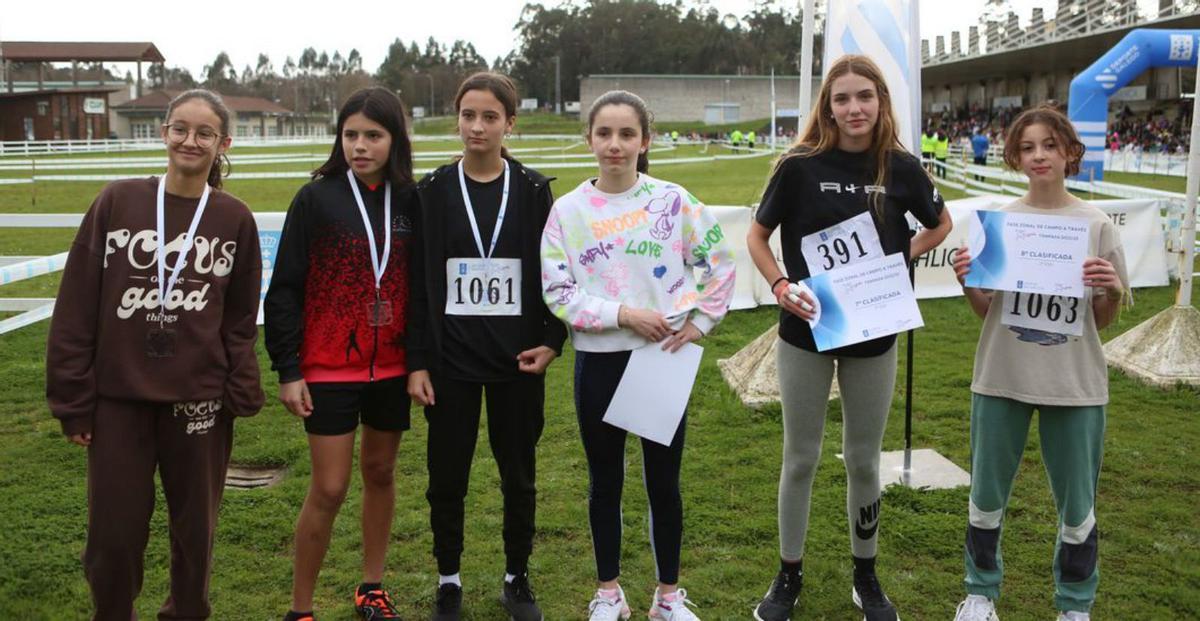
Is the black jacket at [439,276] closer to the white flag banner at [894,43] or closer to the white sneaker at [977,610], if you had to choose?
the white sneaker at [977,610]

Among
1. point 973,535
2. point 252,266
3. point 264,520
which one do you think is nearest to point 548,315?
point 252,266

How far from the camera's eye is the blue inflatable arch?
21016 mm

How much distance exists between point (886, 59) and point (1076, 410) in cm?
255

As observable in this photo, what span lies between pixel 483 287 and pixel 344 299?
0.45m

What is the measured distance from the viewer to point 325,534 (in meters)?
3.26

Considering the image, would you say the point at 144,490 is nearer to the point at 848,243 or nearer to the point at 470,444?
the point at 470,444

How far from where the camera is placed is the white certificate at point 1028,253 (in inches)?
123

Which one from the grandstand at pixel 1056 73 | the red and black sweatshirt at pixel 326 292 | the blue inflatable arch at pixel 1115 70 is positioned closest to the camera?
the red and black sweatshirt at pixel 326 292

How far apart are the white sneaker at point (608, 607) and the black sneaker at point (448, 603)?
47 cm

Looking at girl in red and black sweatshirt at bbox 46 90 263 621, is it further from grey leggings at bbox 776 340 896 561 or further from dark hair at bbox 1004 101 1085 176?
dark hair at bbox 1004 101 1085 176

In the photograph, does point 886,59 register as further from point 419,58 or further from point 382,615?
point 419,58

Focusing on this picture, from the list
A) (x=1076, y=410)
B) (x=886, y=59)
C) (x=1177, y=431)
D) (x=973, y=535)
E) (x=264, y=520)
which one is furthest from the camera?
(x=1177, y=431)

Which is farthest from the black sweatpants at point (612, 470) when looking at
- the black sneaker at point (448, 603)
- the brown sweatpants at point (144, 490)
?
the brown sweatpants at point (144, 490)

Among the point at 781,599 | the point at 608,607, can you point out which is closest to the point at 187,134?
the point at 608,607
